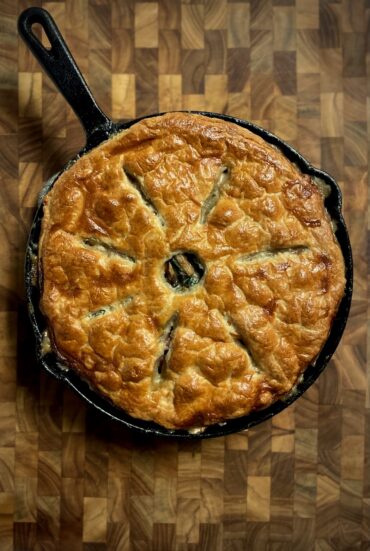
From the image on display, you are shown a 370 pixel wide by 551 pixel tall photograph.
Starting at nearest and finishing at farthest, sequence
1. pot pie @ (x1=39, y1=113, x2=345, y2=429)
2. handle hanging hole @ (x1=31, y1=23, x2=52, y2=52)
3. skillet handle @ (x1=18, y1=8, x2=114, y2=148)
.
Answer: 1. pot pie @ (x1=39, y1=113, x2=345, y2=429)
2. skillet handle @ (x1=18, y1=8, x2=114, y2=148)
3. handle hanging hole @ (x1=31, y1=23, x2=52, y2=52)

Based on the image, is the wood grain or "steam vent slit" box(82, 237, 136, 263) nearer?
"steam vent slit" box(82, 237, 136, 263)

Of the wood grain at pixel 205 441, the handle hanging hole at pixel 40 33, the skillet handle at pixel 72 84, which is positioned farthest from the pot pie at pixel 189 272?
the handle hanging hole at pixel 40 33

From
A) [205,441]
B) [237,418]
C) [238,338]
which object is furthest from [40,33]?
[205,441]

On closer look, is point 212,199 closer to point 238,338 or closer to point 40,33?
point 238,338

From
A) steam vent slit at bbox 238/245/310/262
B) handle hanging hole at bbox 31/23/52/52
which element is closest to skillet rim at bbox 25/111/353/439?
steam vent slit at bbox 238/245/310/262

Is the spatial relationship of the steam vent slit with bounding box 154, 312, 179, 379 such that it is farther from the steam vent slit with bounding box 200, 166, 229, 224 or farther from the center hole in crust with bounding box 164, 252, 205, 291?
the steam vent slit with bounding box 200, 166, 229, 224

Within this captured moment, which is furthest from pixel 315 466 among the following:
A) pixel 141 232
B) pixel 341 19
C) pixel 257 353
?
pixel 341 19
